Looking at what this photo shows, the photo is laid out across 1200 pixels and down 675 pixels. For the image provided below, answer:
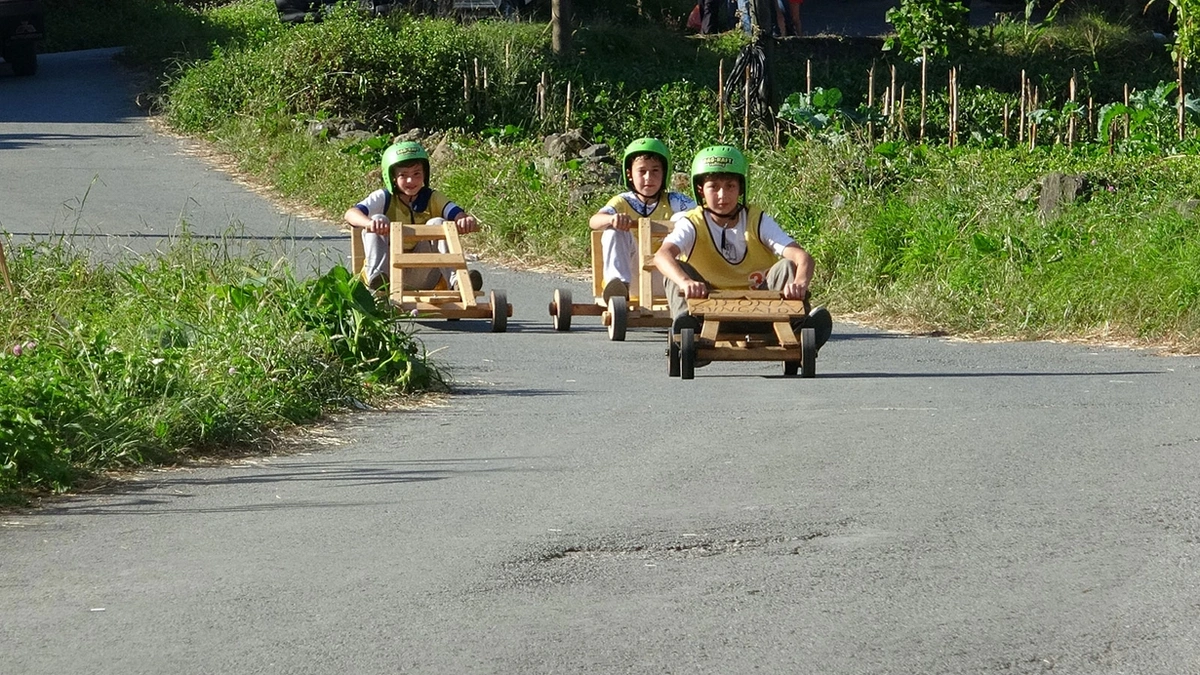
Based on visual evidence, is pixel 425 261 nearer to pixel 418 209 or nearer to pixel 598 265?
pixel 418 209

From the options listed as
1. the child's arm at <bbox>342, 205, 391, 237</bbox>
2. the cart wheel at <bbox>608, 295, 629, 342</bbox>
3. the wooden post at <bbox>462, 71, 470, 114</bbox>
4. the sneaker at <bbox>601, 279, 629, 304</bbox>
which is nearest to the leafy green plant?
the wooden post at <bbox>462, 71, 470, 114</bbox>

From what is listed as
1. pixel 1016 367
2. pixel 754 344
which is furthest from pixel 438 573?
pixel 1016 367

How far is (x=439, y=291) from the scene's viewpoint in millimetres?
12016

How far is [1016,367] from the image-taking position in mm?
10180

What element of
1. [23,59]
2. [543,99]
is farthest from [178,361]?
[23,59]

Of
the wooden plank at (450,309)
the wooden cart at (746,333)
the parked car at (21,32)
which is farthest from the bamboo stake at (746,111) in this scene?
the parked car at (21,32)

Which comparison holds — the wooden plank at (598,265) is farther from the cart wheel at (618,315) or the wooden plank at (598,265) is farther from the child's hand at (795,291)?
the child's hand at (795,291)

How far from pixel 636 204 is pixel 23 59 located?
1756 centimetres

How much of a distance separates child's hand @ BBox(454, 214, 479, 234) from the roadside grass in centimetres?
177

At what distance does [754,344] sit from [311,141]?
37.2 feet

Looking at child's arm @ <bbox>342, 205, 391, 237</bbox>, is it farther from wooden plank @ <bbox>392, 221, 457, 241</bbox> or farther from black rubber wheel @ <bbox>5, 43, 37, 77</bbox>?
black rubber wheel @ <bbox>5, 43, 37, 77</bbox>

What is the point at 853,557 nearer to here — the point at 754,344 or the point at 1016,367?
the point at 754,344

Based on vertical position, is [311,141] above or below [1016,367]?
above

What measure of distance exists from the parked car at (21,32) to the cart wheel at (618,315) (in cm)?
1713
